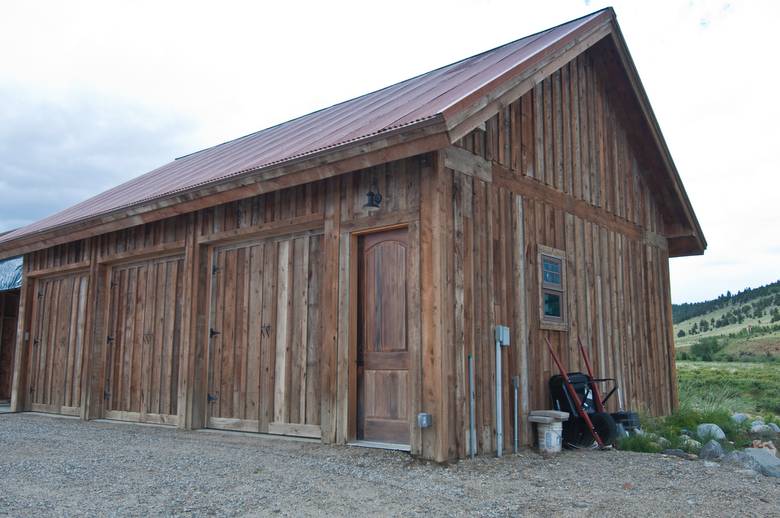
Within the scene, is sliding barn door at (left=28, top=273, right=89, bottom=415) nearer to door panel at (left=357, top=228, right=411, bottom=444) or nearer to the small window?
door panel at (left=357, top=228, right=411, bottom=444)

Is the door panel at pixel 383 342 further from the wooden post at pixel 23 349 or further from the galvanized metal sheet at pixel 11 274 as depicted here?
the galvanized metal sheet at pixel 11 274

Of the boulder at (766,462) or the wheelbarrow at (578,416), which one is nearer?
the boulder at (766,462)

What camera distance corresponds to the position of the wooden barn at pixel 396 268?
669cm

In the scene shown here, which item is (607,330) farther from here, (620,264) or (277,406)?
(277,406)

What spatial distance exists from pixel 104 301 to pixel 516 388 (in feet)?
22.3

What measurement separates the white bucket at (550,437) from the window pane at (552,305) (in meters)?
1.46

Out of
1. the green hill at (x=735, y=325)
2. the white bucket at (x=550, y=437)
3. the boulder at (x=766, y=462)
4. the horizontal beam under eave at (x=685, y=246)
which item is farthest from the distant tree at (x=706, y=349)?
the white bucket at (x=550, y=437)

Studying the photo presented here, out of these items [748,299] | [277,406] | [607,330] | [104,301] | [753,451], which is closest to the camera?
[753,451]

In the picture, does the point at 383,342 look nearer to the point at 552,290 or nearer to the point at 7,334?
the point at 552,290

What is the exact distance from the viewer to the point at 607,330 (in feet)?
31.8

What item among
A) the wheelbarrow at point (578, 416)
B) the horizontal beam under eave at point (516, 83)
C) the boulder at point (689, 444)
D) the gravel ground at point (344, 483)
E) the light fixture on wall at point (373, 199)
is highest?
the horizontal beam under eave at point (516, 83)

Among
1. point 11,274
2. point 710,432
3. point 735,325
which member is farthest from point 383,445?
point 735,325

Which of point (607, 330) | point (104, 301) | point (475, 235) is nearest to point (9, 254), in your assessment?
point (104, 301)

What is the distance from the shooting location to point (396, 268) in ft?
23.0
